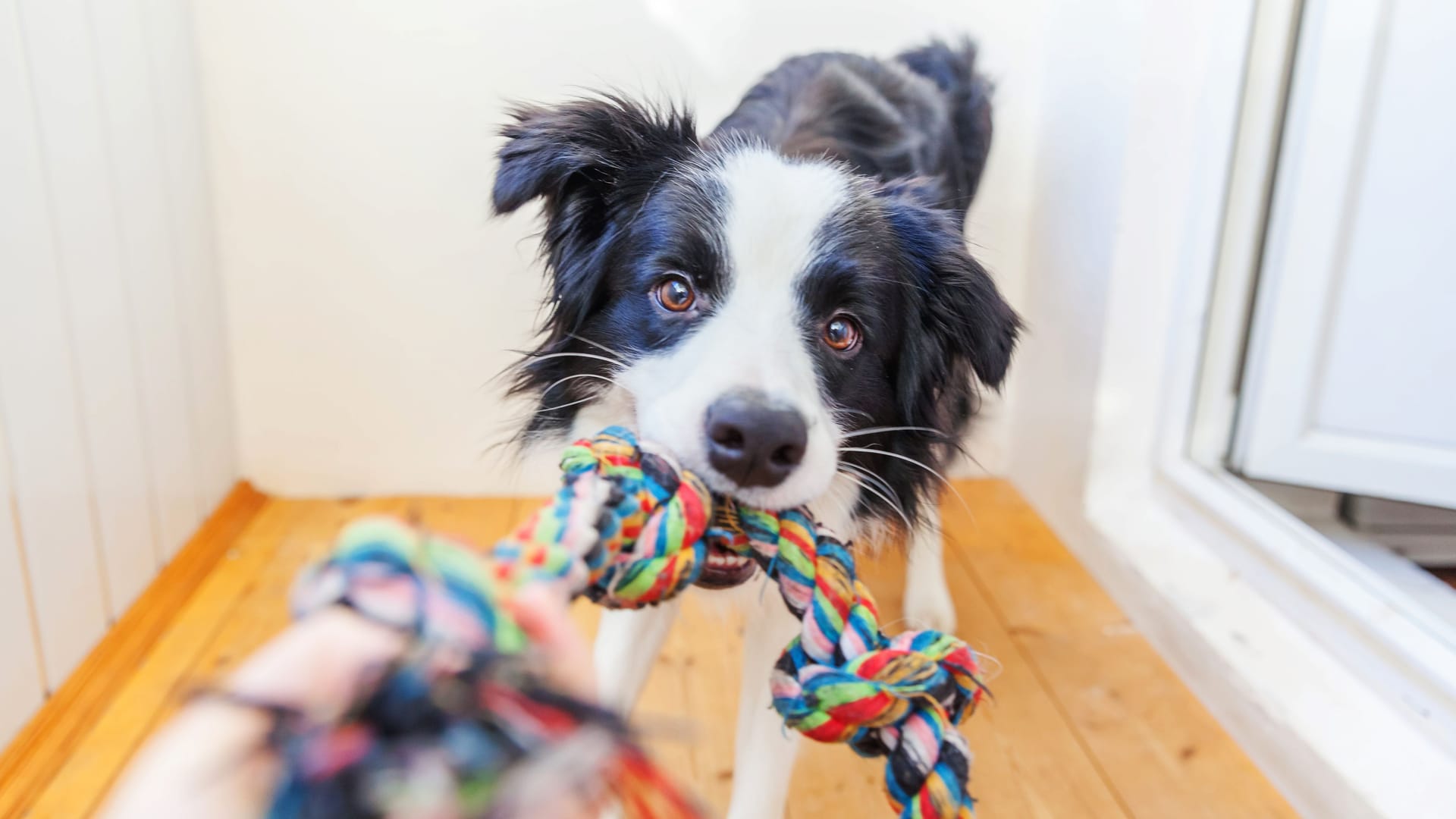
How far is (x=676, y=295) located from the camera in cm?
107

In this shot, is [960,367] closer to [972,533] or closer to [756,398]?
[756,398]

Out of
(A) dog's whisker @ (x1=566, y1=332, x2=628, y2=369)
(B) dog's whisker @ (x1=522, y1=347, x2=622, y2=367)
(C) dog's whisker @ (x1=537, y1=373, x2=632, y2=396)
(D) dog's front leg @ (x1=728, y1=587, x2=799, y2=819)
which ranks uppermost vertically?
(A) dog's whisker @ (x1=566, y1=332, x2=628, y2=369)

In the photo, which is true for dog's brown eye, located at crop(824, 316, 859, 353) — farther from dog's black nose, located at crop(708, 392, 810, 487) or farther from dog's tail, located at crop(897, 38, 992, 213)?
dog's tail, located at crop(897, 38, 992, 213)

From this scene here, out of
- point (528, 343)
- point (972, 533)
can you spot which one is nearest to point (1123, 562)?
point (972, 533)

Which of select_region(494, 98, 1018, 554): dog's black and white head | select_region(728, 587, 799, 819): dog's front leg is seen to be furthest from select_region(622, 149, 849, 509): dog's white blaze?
select_region(728, 587, 799, 819): dog's front leg

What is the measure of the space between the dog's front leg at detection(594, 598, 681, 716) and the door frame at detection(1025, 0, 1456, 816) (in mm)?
872

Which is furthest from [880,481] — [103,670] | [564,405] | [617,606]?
[103,670]

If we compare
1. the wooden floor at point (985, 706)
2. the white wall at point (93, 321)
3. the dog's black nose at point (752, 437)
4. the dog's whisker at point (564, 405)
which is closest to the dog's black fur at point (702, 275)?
the dog's whisker at point (564, 405)

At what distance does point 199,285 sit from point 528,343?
664 mm

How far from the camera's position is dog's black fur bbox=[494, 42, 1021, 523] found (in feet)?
3.53

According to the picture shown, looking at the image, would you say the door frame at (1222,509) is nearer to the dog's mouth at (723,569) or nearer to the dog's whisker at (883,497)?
the dog's whisker at (883,497)

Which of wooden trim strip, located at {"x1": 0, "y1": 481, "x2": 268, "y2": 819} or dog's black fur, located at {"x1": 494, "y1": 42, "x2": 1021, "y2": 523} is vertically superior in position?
dog's black fur, located at {"x1": 494, "y1": 42, "x2": 1021, "y2": 523}

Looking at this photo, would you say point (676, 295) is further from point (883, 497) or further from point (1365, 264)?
point (1365, 264)

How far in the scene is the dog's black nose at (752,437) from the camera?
33.2 inches
